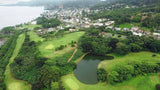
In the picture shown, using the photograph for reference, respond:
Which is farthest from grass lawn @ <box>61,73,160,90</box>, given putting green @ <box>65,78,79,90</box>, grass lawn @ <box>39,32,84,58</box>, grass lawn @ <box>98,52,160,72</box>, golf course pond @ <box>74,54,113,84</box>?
grass lawn @ <box>39,32,84,58</box>

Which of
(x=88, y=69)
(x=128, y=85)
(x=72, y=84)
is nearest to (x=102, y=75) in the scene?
(x=88, y=69)

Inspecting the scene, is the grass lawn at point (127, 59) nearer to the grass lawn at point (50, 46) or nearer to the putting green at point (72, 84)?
the putting green at point (72, 84)

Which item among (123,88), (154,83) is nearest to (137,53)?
(154,83)

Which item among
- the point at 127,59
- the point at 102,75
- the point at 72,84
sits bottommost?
the point at 72,84

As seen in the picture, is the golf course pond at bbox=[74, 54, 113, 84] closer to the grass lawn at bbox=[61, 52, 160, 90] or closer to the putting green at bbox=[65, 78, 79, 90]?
the grass lawn at bbox=[61, 52, 160, 90]

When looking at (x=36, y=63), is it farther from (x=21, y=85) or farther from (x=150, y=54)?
(x=150, y=54)

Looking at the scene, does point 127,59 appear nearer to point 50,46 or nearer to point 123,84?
point 123,84
